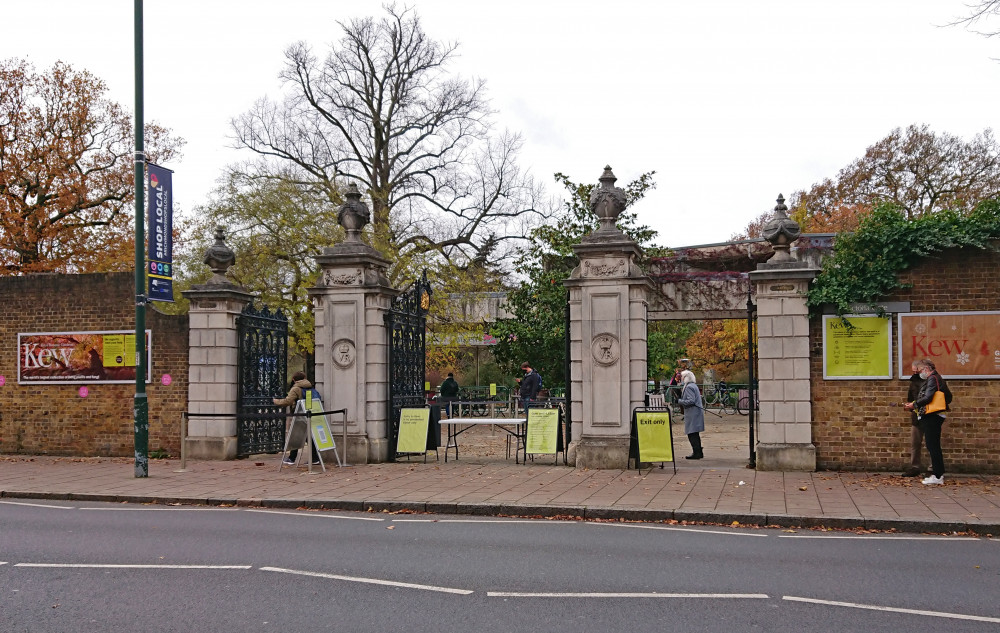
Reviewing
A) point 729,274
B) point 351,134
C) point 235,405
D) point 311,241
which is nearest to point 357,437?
point 235,405

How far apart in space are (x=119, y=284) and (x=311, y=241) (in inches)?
411

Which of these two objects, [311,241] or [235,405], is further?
[311,241]

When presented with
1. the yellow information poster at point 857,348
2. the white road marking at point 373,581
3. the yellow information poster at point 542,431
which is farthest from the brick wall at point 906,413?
the white road marking at point 373,581

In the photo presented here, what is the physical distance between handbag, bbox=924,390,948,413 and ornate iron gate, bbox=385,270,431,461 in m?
8.40

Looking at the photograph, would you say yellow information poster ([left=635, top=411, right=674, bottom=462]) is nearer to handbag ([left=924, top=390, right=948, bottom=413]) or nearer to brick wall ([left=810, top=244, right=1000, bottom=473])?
brick wall ([left=810, top=244, right=1000, bottom=473])

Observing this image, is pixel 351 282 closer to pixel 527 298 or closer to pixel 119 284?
pixel 119 284

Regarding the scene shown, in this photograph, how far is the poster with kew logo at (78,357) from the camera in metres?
16.6

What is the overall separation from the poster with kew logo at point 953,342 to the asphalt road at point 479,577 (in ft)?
16.3

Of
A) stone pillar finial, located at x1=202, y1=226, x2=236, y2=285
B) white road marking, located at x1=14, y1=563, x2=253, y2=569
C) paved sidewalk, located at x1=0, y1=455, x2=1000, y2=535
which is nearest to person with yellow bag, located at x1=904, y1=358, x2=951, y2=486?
paved sidewalk, located at x1=0, y1=455, x2=1000, y2=535

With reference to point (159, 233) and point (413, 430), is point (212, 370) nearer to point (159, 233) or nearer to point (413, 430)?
point (159, 233)

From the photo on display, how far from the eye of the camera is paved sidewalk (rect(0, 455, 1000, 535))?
9.53 metres

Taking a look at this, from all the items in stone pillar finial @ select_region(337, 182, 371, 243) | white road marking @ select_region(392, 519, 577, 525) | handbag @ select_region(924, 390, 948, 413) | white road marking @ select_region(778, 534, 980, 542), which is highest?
stone pillar finial @ select_region(337, 182, 371, 243)

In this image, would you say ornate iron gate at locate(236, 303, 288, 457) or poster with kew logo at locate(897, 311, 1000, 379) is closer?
poster with kew logo at locate(897, 311, 1000, 379)

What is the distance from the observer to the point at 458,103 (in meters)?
35.1
